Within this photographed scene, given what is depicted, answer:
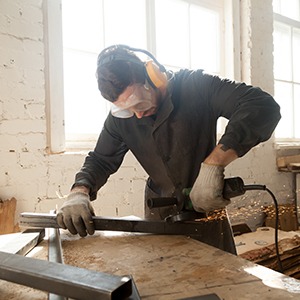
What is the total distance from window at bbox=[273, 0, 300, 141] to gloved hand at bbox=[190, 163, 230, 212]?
274cm

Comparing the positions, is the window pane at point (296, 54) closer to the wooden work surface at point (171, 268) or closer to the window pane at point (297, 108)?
the window pane at point (297, 108)

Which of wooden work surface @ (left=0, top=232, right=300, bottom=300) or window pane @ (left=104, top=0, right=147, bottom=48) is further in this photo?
window pane @ (left=104, top=0, right=147, bottom=48)

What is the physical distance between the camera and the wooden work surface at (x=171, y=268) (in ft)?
2.27

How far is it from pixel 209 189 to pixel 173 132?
1.39ft

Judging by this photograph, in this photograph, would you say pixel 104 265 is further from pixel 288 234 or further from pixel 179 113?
pixel 288 234

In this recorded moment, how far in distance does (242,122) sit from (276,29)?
3003 millimetres

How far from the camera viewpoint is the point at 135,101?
1186mm

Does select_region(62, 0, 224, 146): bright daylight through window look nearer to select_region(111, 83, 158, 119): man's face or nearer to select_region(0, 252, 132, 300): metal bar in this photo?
select_region(111, 83, 158, 119): man's face

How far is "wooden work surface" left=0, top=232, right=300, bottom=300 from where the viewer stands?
0.69 metres

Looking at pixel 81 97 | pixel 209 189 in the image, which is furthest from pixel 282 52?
pixel 209 189

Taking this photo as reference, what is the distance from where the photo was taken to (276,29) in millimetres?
3531

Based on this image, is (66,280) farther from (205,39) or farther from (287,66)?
(287,66)

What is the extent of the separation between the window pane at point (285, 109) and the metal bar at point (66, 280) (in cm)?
334

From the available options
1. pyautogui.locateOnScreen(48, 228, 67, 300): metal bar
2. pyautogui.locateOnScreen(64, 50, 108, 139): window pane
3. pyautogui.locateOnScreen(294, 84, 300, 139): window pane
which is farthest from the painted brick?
pyautogui.locateOnScreen(294, 84, 300, 139): window pane
